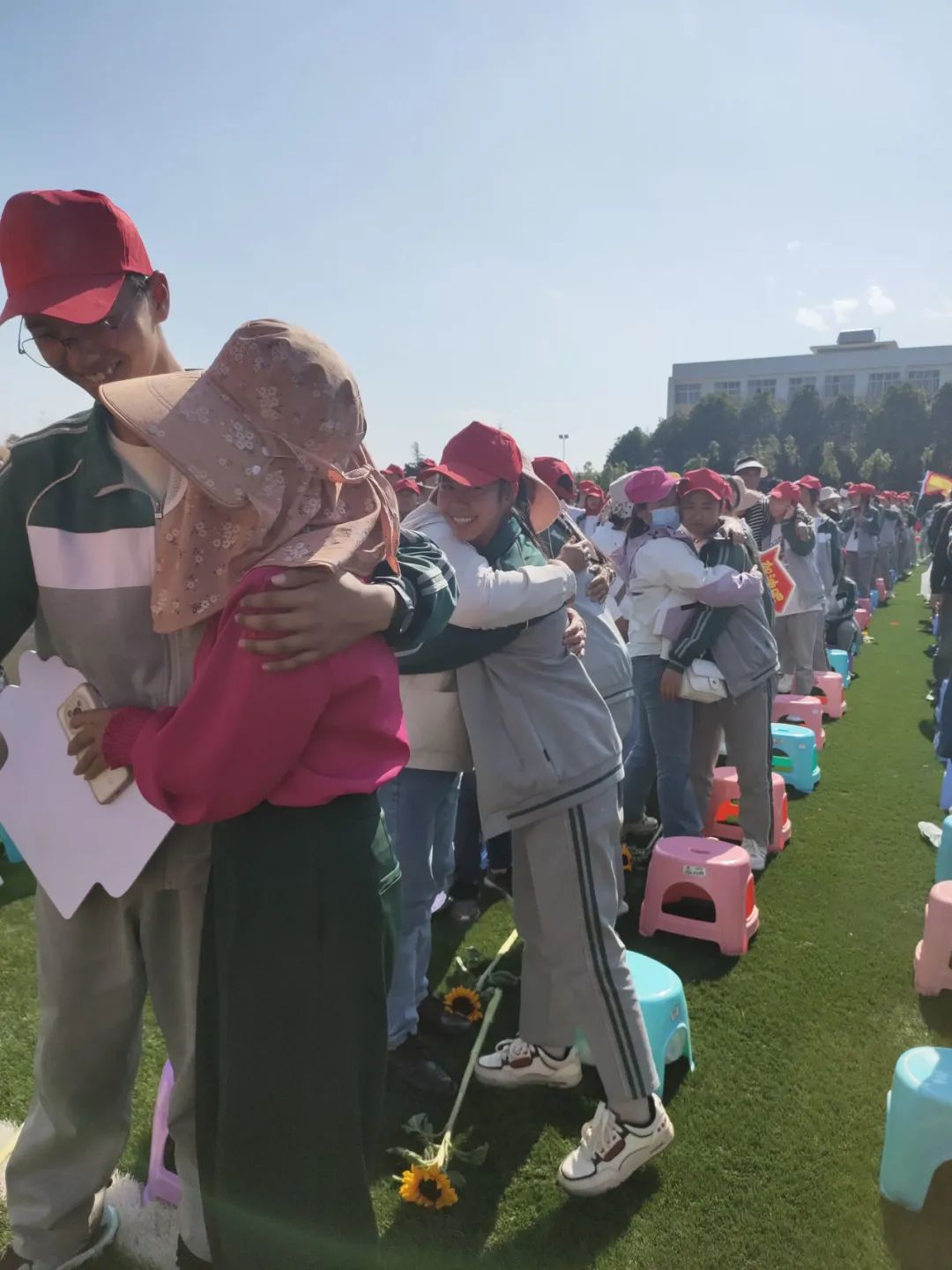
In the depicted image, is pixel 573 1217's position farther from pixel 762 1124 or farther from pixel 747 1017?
pixel 747 1017

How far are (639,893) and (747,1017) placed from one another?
1.09 metres

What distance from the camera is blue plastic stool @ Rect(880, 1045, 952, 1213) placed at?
89.4 inches

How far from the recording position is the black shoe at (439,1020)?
3.09m

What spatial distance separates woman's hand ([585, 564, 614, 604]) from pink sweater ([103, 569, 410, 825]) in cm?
195

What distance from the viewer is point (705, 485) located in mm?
4184

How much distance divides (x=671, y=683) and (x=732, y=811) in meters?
1.53

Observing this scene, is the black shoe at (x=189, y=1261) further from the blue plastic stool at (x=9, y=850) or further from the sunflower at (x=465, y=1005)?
the blue plastic stool at (x=9, y=850)

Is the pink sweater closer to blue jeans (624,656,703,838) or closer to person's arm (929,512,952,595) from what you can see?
blue jeans (624,656,703,838)

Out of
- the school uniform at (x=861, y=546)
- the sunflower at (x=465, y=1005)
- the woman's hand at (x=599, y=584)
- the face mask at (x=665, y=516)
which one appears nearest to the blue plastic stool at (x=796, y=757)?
the face mask at (x=665, y=516)

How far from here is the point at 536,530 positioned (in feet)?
9.75

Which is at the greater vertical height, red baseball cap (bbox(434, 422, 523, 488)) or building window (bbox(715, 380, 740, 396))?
red baseball cap (bbox(434, 422, 523, 488))

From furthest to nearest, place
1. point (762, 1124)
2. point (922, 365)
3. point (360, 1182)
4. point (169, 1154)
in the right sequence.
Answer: point (922, 365) < point (762, 1124) < point (169, 1154) < point (360, 1182)

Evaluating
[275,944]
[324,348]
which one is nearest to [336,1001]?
[275,944]

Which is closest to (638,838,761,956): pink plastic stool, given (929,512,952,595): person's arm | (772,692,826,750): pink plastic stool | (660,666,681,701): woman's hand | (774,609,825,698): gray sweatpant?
(660,666,681,701): woman's hand
